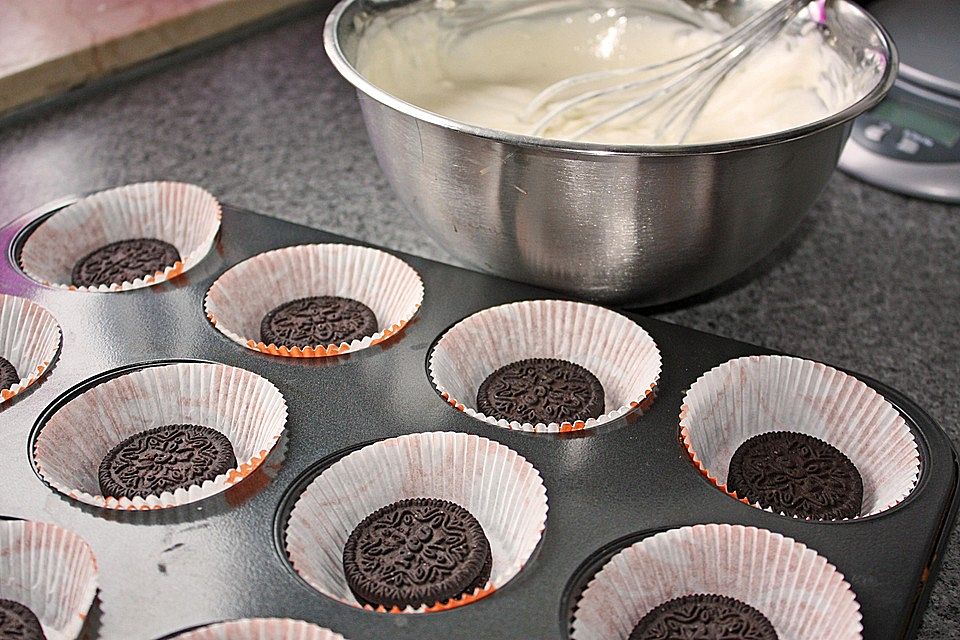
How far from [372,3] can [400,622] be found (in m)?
0.82

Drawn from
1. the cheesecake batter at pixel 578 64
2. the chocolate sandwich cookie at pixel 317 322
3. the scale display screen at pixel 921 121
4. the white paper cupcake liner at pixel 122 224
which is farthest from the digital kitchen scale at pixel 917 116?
the white paper cupcake liner at pixel 122 224

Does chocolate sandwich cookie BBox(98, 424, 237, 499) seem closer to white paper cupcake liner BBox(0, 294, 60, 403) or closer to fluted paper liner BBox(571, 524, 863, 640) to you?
white paper cupcake liner BBox(0, 294, 60, 403)

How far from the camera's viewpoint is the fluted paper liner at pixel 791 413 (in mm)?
956

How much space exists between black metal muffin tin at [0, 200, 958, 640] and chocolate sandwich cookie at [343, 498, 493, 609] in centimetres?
6

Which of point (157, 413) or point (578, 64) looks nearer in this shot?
point (157, 413)

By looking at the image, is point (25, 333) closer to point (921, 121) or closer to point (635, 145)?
point (635, 145)

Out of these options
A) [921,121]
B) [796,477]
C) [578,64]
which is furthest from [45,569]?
[921,121]

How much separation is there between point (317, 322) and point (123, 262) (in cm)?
28

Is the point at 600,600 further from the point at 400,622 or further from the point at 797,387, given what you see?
the point at 797,387

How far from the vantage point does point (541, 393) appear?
1.04 m

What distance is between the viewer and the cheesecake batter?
4.17ft

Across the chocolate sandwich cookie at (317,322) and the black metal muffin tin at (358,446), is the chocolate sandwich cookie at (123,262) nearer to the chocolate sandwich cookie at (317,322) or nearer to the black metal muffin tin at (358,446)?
the black metal muffin tin at (358,446)

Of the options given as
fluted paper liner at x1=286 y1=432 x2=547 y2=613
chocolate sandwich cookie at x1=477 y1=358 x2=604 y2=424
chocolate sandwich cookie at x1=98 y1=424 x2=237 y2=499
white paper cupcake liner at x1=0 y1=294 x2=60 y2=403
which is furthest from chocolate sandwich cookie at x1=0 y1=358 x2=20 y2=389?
chocolate sandwich cookie at x1=477 y1=358 x2=604 y2=424

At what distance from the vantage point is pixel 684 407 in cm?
96
